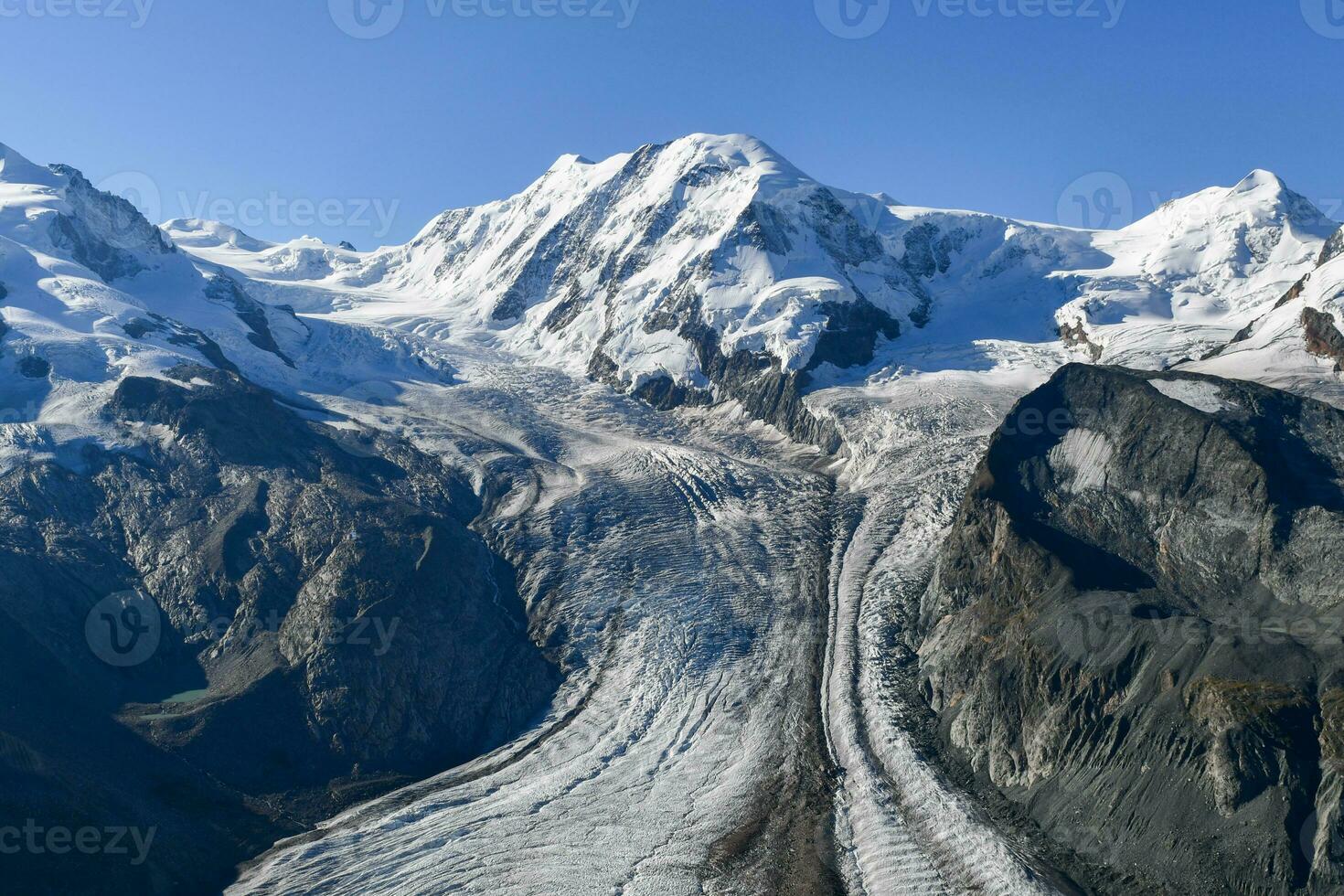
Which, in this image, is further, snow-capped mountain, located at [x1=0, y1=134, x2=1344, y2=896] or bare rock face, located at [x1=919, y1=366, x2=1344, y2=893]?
snow-capped mountain, located at [x1=0, y1=134, x2=1344, y2=896]

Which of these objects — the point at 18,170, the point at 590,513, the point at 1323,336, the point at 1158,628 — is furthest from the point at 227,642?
the point at 18,170

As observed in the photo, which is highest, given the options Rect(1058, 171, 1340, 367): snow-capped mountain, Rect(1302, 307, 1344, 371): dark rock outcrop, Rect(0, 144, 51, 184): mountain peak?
Rect(0, 144, 51, 184): mountain peak

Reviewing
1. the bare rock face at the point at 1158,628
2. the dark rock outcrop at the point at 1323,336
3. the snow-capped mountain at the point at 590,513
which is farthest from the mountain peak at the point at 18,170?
the dark rock outcrop at the point at 1323,336

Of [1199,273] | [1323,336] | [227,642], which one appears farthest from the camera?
[1199,273]

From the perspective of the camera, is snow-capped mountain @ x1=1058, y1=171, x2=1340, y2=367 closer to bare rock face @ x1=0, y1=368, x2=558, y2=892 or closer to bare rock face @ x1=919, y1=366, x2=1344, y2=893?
bare rock face @ x1=919, y1=366, x2=1344, y2=893

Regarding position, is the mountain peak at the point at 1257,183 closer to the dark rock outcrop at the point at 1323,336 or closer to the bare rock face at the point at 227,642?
the dark rock outcrop at the point at 1323,336

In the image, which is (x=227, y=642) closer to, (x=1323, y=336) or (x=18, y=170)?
(x=1323, y=336)

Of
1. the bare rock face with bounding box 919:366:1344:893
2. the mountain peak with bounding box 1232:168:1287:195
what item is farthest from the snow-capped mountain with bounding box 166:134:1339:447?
the bare rock face with bounding box 919:366:1344:893
